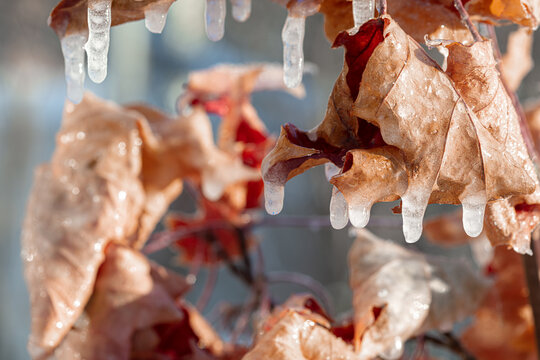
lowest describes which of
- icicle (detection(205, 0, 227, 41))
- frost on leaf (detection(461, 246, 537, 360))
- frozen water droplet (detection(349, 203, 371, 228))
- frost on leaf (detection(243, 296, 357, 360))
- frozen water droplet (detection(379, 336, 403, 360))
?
frost on leaf (detection(461, 246, 537, 360))

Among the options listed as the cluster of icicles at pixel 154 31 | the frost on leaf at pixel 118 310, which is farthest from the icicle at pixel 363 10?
the frost on leaf at pixel 118 310

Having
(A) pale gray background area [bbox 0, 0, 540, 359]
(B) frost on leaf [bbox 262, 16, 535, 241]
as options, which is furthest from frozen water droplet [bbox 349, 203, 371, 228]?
(A) pale gray background area [bbox 0, 0, 540, 359]

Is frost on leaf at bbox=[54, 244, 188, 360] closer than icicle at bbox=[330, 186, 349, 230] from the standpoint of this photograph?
No

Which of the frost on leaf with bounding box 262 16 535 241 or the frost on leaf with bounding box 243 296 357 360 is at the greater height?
the frost on leaf with bounding box 262 16 535 241

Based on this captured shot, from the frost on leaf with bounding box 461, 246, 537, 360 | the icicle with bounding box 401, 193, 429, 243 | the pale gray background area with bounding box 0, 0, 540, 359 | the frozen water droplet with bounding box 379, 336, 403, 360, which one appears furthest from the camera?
the pale gray background area with bounding box 0, 0, 540, 359

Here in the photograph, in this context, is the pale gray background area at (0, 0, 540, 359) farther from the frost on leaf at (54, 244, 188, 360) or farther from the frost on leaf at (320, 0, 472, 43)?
the frost on leaf at (320, 0, 472, 43)

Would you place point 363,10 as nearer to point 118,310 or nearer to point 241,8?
point 241,8

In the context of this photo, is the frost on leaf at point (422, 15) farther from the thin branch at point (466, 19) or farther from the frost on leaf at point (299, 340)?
the frost on leaf at point (299, 340)
